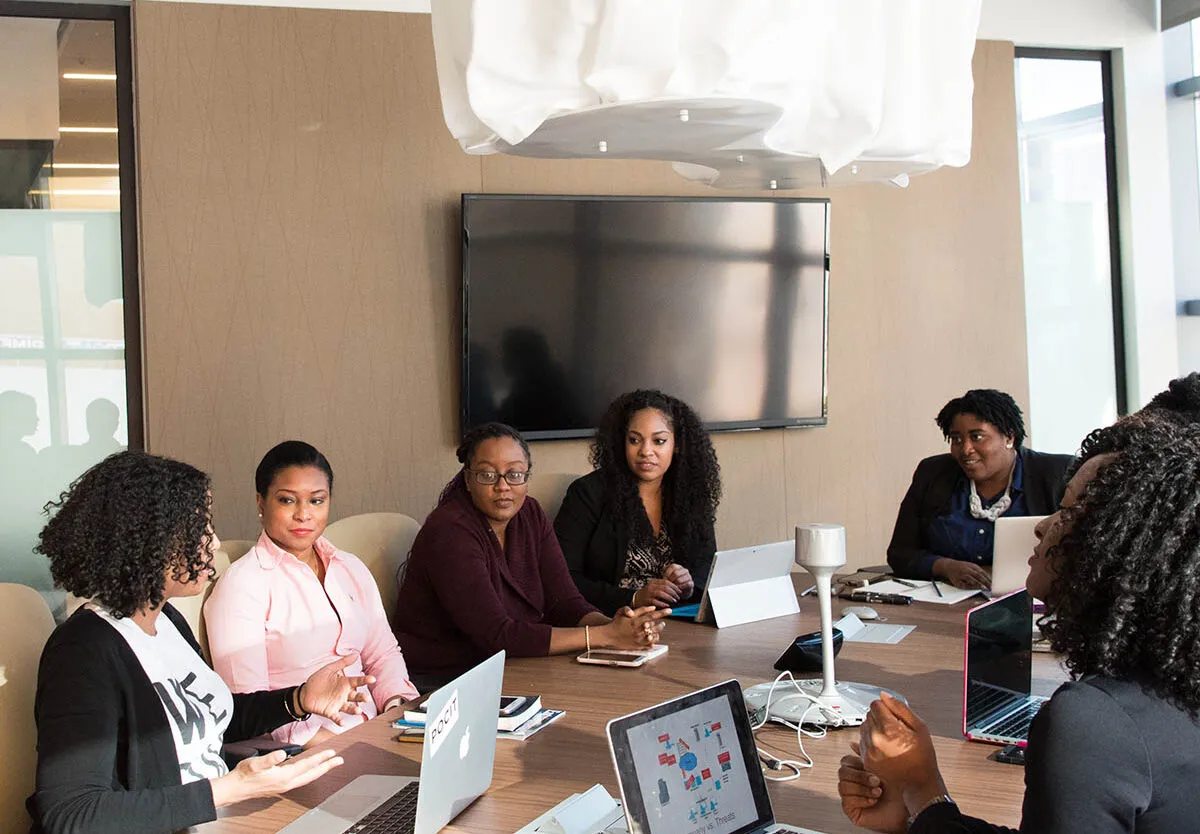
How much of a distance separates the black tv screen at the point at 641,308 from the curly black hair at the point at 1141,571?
331cm

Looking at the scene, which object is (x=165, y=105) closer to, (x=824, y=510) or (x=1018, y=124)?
(x=824, y=510)

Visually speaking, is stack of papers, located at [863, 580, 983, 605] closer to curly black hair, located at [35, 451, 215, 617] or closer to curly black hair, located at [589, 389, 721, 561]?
curly black hair, located at [589, 389, 721, 561]

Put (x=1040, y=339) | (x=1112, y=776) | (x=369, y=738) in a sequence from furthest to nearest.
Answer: (x=1040, y=339)
(x=369, y=738)
(x=1112, y=776)

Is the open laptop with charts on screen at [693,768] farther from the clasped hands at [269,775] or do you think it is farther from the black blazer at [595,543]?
the black blazer at [595,543]

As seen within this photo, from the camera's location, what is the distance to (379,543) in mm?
3426

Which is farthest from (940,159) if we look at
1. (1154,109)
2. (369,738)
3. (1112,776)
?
(1154,109)

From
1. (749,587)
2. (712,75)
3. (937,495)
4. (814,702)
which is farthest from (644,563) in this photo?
(712,75)

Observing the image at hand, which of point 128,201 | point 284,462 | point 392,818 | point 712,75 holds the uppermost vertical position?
point 128,201

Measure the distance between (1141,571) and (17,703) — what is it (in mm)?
1686

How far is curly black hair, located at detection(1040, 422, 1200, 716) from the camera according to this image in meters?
1.21

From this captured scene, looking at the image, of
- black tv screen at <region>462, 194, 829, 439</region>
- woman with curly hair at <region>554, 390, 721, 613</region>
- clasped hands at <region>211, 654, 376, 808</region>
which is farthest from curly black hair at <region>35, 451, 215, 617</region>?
black tv screen at <region>462, 194, 829, 439</region>

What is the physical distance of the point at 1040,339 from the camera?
17.8 feet

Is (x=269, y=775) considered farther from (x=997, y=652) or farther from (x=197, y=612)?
(x=997, y=652)

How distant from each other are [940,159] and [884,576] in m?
1.98
